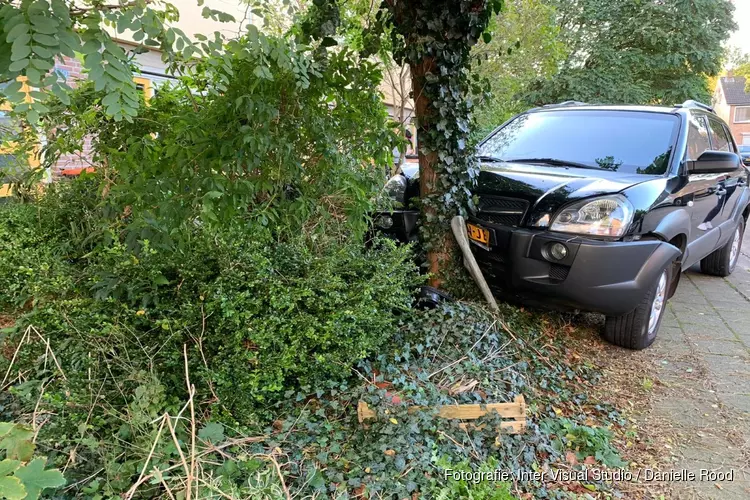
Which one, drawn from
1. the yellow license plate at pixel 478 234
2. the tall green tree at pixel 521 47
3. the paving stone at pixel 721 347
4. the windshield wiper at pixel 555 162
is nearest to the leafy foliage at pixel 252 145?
the yellow license plate at pixel 478 234

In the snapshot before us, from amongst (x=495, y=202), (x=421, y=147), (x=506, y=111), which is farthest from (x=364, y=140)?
(x=506, y=111)

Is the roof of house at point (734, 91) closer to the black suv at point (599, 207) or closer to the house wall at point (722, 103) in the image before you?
the house wall at point (722, 103)

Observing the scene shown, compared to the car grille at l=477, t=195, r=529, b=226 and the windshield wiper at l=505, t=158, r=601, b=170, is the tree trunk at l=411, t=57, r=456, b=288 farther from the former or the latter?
the windshield wiper at l=505, t=158, r=601, b=170

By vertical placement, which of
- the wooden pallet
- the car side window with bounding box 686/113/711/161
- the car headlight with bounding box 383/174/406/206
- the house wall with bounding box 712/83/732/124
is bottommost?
the wooden pallet

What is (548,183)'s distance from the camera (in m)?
3.42

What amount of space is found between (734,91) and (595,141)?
57328mm

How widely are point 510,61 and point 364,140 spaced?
28.5ft

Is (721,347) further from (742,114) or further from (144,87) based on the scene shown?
(742,114)

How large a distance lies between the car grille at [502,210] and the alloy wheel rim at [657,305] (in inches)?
47.4

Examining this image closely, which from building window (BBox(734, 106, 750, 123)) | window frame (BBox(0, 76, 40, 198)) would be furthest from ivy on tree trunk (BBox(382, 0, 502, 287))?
building window (BBox(734, 106, 750, 123))

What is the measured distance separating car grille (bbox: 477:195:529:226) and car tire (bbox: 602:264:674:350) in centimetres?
106

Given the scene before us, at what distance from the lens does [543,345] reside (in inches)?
137

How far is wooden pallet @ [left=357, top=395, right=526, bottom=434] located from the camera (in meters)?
2.30

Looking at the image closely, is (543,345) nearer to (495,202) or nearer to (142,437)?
(495,202)
